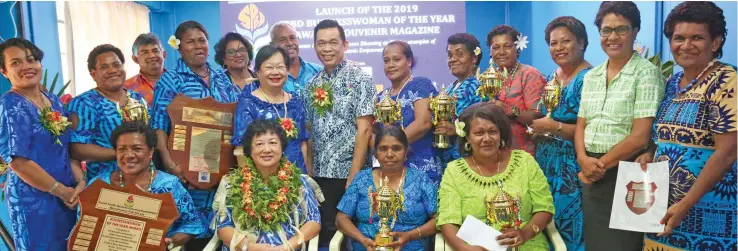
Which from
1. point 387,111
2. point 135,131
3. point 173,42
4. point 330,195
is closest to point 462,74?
point 387,111

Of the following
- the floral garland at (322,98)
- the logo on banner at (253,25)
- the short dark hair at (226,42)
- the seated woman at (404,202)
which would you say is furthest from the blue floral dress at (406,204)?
the logo on banner at (253,25)

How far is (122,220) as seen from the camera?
3.21 m

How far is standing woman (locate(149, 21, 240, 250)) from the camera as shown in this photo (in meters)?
3.65

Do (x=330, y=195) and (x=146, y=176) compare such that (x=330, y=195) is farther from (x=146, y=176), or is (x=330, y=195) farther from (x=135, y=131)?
(x=135, y=131)

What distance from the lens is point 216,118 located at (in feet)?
11.9

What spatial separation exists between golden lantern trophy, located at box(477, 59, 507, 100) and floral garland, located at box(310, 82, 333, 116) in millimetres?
925

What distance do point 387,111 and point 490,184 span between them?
0.75m

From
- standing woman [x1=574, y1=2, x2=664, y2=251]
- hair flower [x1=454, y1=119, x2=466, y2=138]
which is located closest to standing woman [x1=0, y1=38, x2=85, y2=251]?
hair flower [x1=454, y1=119, x2=466, y2=138]

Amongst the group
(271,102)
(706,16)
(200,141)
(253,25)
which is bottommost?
(200,141)

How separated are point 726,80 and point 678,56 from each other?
239mm

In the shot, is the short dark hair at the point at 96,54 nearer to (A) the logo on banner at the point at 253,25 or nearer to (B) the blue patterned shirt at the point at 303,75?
(B) the blue patterned shirt at the point at 303,75

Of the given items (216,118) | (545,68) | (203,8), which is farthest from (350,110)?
(203,8)

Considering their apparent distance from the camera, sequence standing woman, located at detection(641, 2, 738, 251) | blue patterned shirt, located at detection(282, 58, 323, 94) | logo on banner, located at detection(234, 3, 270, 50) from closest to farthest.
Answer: standing woman, located at detection(641, 2, 738, 251)
blue patterned shirt, located at detection(282, 58, 323, 94)
logo on banner, located at detection(234, 3, 270, 50)

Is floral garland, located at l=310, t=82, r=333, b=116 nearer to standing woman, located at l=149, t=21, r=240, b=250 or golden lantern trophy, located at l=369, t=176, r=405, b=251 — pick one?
standing woman, located at l=149, t=21, r=240, b=250
